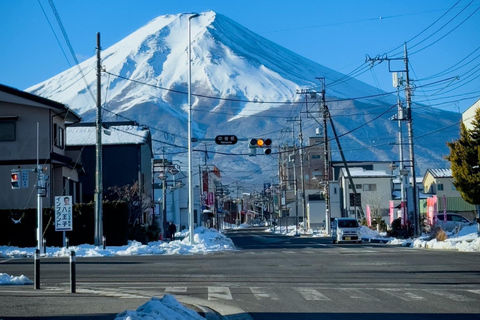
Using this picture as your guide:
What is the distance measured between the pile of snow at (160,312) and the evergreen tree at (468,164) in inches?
1022

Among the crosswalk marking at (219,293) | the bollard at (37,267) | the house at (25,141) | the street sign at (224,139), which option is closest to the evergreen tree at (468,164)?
the street sign at (224,139)

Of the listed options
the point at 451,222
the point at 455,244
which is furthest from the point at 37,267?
the point at 451,222

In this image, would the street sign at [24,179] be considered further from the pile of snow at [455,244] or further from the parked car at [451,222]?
the parked car at [451,222]

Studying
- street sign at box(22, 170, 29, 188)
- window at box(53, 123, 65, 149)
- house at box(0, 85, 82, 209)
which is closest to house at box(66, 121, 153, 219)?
window at box(53, 123, 65, 149)

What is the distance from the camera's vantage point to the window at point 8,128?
3731 centimetres

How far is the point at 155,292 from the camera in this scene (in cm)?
1448

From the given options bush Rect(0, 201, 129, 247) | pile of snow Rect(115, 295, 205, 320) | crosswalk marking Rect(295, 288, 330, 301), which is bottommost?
crosswalk marking Rect(295, 288, 330, 301)

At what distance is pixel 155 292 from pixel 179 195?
67436 millimetres

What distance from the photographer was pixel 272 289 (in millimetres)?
14883

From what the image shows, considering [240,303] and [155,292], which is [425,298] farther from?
[155,292]

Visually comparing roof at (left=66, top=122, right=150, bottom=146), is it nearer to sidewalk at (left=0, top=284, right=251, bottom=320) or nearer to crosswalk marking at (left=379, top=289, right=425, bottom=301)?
sidewalk at (left=0, top=284, right=251, bottom=320)

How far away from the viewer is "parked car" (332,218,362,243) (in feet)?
142

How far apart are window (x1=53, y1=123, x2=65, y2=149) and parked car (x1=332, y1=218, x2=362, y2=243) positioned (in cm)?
1761

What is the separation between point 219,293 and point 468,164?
2284 cm
